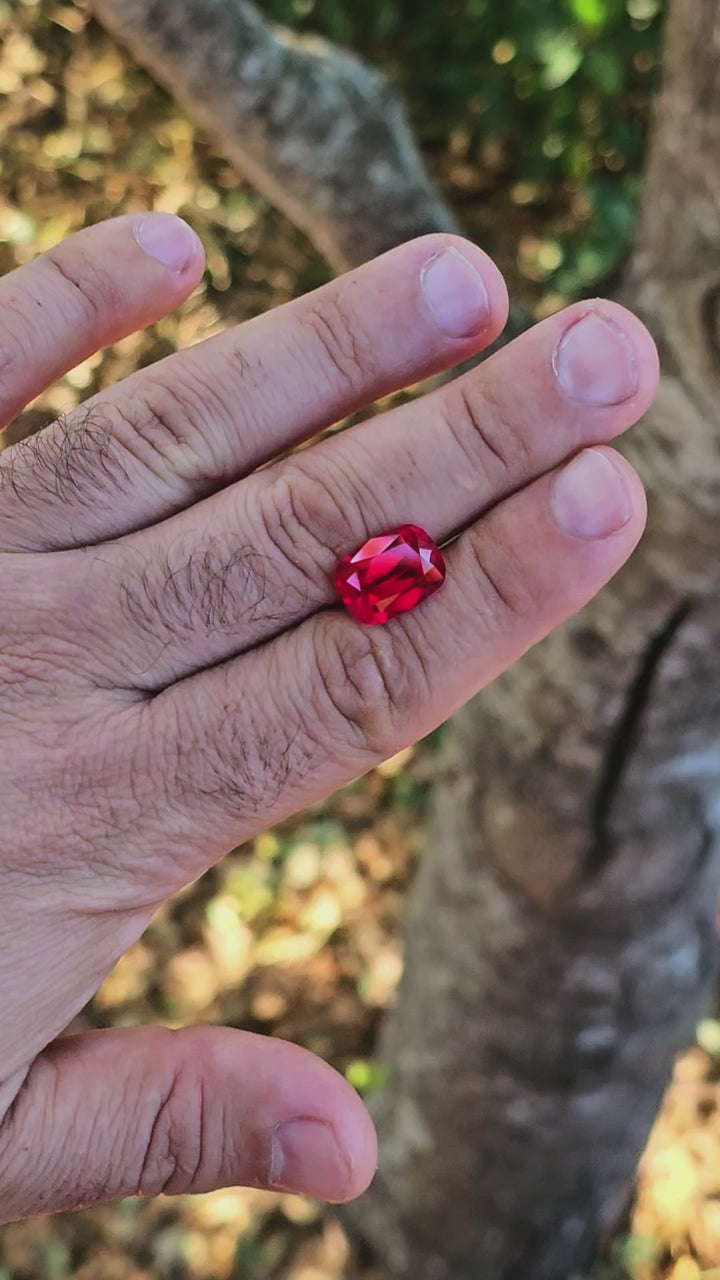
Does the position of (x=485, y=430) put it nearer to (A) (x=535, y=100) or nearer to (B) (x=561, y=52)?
(B) (x=561, y=52)

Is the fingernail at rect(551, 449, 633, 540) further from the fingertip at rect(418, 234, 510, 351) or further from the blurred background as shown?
the blurred background

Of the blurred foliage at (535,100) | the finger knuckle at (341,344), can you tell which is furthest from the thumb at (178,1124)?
the blurred foliage at (535,100)

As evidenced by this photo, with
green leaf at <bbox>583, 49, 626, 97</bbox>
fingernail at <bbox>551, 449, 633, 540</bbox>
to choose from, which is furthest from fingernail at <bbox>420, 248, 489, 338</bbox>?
green leaf at <bbox>583, 49, 626, 97</bbox>

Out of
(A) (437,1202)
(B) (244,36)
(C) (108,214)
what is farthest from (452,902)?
(C) (108,214)

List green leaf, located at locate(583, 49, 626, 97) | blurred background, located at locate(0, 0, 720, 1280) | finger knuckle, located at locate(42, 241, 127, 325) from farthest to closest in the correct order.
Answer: green leaf, located at locate(583, 49, 626, 97) < blurred background, located at locate(0, 0, 720, 1280) < finger knuckle, located at locate(42, 241, 127, 325)

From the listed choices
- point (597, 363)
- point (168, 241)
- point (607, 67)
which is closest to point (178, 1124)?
point (597, 363)

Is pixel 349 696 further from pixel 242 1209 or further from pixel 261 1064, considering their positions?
pixel 242 1209
